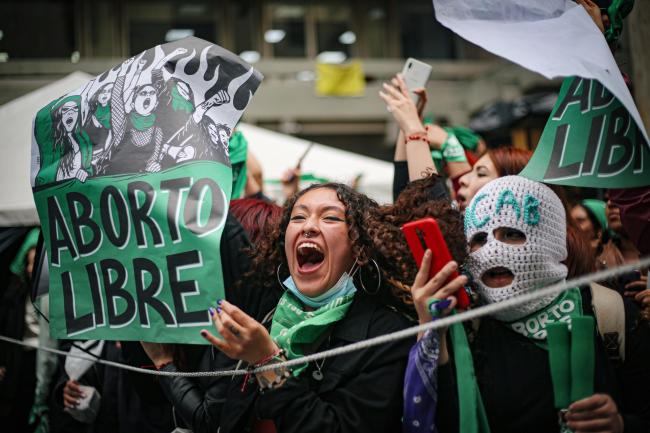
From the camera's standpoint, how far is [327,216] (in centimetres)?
240

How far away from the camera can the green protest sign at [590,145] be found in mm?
1914

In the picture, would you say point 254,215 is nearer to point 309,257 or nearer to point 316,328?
point 309,257

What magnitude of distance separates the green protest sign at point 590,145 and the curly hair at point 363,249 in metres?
0.48

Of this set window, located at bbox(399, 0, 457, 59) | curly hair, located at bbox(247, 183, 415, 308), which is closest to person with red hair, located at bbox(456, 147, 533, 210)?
curly hair, located at bbox(247, 183, 415, 308)

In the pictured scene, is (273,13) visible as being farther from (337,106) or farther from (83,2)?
(83,2)

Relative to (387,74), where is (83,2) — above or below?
above

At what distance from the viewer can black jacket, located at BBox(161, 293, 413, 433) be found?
77.9 inches

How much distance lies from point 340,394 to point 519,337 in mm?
580

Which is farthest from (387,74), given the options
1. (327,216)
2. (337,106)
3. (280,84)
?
(327,216)

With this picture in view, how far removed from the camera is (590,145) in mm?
2029

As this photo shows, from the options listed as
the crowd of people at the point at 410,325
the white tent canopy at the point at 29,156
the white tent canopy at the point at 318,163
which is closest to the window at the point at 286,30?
the white tent canopy at the point at 29,156

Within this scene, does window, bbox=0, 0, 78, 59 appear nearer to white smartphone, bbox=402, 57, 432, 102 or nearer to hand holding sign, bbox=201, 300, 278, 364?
white smartphone, bbox=402, 57, 432, 102

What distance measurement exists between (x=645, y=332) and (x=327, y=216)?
1.07 metres

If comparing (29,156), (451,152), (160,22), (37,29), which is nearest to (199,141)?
(451,152)
